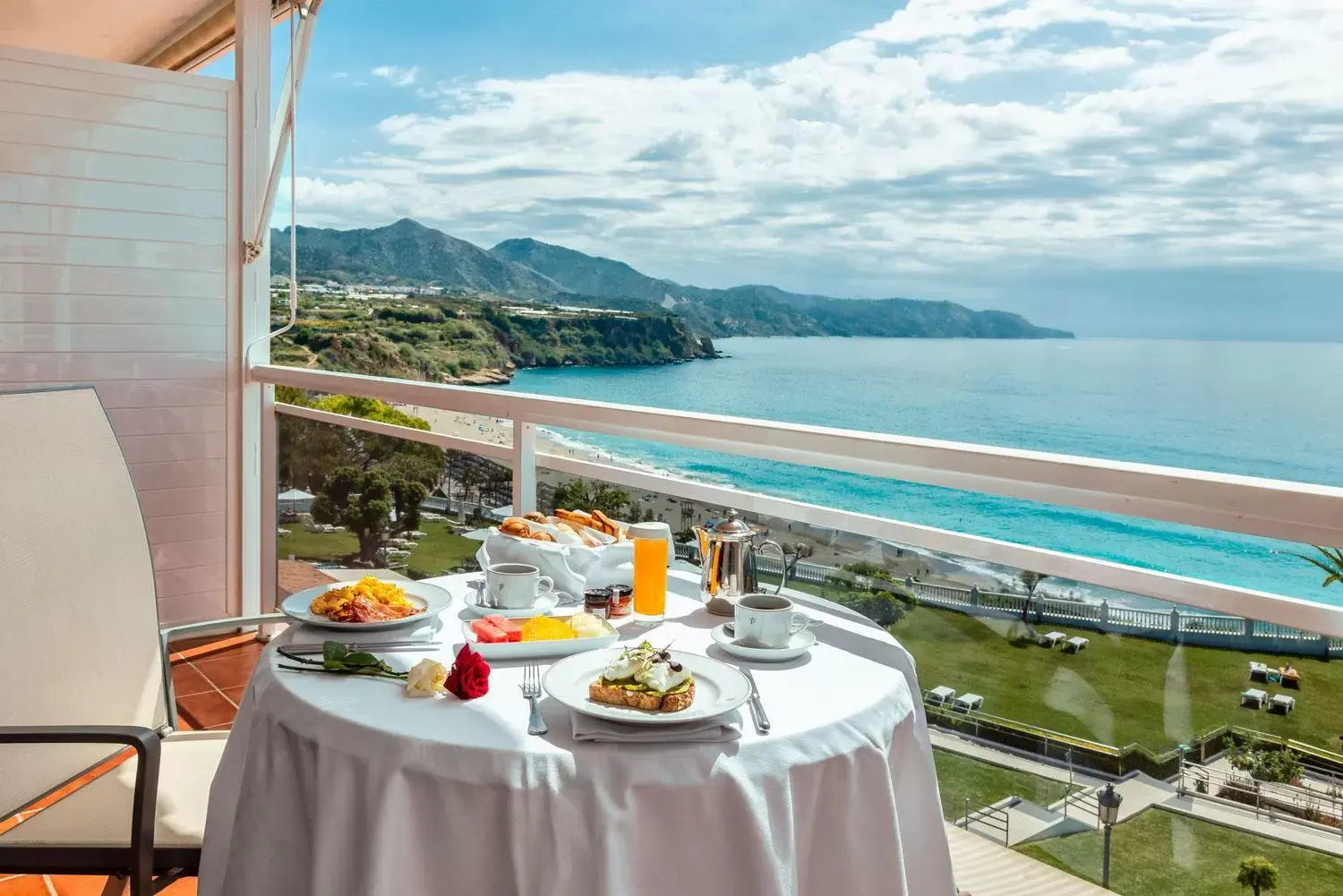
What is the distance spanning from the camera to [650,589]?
1389 millimetres

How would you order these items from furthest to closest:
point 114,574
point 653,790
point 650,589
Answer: point 114,574 < point 650,589 < point 653,790

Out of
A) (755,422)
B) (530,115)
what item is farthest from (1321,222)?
(755,422)

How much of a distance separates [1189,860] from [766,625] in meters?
0.86

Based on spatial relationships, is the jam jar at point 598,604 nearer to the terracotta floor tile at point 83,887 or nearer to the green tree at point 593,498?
the green tree at point 593,498

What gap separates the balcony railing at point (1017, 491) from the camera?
1220 mm

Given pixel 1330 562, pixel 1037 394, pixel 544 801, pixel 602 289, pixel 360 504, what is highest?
pixel 602 289

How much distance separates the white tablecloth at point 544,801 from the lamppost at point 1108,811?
69 cm

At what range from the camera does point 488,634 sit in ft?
3.92

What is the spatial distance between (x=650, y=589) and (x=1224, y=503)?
755 mm

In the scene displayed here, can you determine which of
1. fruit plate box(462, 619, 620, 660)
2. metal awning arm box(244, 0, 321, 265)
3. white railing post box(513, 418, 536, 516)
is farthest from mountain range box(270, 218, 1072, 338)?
fruit plate box(462, 619, 620, 660)

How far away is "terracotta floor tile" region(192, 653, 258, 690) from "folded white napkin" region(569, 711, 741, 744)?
2686 millimetres

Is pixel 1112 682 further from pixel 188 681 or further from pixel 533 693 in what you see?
pixel 188 681

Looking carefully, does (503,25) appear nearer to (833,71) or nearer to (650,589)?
(833,71)

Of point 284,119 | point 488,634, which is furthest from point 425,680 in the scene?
point 284,119
